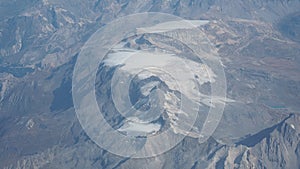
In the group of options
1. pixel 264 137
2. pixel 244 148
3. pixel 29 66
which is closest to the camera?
pixel 244 148

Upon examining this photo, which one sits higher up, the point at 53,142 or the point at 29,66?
the point at 29,66

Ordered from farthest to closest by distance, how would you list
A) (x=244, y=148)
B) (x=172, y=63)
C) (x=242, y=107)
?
1. (x=172, y=63)
2. (x=242, y=107)
3. (x=244, y=148)

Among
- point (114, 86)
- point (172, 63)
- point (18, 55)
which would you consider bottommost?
point (114, 86)

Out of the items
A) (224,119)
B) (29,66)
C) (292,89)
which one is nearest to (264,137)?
(224,119)

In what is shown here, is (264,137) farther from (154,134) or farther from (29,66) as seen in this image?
(29,66)

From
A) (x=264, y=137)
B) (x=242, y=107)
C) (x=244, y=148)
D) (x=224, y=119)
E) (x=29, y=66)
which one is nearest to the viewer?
(x=244, y=148)

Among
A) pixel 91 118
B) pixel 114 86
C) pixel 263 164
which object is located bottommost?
pixel 263 164

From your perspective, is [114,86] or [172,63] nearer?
[114,86]

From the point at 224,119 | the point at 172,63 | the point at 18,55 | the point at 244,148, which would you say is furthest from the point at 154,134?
the point at 18,55

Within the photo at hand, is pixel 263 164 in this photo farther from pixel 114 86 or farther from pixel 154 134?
pixel 114 86
